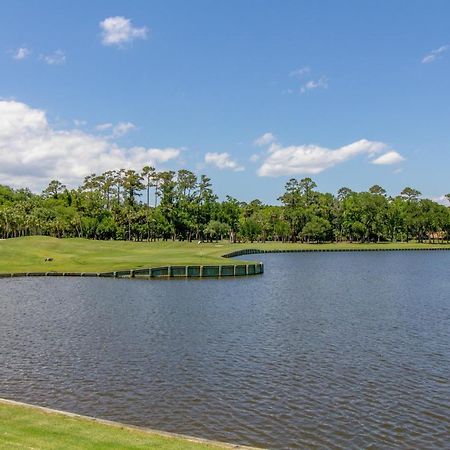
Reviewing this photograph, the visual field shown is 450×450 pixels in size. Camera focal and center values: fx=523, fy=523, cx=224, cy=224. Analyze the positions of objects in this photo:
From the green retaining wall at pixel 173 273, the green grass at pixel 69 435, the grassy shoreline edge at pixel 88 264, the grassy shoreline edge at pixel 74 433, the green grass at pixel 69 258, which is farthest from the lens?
the green grass at pixel 69 258

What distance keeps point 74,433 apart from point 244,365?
1320cm

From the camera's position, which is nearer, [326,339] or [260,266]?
[326,339]

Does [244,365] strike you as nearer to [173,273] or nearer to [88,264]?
[173,273]

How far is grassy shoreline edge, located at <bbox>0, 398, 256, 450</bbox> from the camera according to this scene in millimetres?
13920

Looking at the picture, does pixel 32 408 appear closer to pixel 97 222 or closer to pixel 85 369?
pixel 85 369

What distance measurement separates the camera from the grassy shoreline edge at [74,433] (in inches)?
548

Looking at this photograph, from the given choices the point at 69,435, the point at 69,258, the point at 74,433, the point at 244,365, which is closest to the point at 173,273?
the point at 69,258

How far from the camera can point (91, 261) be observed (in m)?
86.9

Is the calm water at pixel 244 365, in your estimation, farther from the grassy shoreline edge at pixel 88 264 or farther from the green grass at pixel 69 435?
the grassy shoreline edge at pixel 88 264

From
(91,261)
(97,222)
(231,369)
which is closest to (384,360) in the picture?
(231,369)

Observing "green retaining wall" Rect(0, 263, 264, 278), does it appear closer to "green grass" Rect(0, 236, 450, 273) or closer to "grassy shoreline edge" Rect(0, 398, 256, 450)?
"green grass" Rect(0, 236, 450, 273)

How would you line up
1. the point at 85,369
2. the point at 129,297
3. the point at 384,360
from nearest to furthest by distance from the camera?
the point at 85,369 → the point at 384,360 → the point at 129,297

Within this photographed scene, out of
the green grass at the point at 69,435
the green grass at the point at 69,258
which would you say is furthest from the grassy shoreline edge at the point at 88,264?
the green grass at the point at 69,435

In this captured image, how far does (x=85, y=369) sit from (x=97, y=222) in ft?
532
